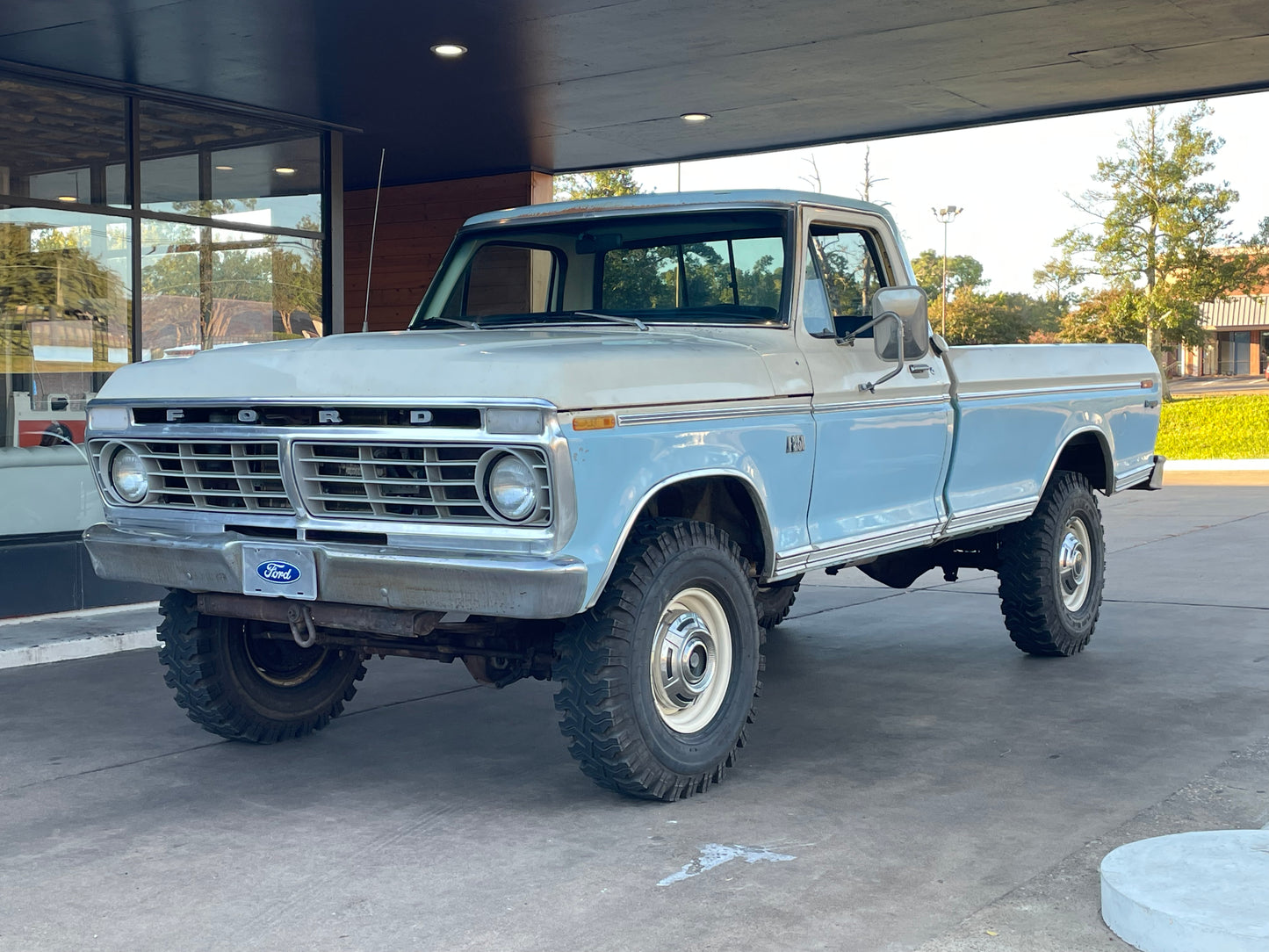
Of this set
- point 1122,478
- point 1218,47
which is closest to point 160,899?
point 1122,478

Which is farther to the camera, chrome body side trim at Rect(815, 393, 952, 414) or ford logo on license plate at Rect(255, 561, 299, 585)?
chrome body side trim at Rect(815, 393, 952, 414)

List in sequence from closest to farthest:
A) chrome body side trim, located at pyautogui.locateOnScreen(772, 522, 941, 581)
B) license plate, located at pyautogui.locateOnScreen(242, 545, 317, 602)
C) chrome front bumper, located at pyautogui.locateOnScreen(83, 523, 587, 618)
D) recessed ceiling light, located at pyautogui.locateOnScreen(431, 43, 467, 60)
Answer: chrome front bumper, located at pyautogui.locateOnScreen(83, 523, 587, 618) → license plate, located at pyautogui.locateOnScreen(242, 545, 317, 602) → chrome body side trim, located at pyautogui.locateOnScreen(772, 522, 941, 581) → recessed ceiling light, located at pyautogui.locateOnScreen(431, 43, 467, 60)

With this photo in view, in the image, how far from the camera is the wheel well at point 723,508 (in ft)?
17.5

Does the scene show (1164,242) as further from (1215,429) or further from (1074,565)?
(1074,565)

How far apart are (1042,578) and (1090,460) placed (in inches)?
43.7

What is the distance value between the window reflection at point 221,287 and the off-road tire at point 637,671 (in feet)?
23.2

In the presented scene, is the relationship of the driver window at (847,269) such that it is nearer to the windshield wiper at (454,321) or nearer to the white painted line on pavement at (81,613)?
the windshield wiper at (454,321)

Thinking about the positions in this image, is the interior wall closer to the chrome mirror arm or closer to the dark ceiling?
the dark ceiling

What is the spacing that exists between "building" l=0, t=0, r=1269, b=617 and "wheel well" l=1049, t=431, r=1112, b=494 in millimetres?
3090

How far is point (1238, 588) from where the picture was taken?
10.1 m

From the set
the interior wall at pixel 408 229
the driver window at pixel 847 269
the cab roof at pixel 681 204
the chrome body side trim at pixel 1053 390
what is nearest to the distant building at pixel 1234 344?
the interior wall at pixel 408 229

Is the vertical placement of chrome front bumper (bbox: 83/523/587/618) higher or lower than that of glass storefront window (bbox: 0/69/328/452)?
lower

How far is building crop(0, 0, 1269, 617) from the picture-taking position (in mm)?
9328

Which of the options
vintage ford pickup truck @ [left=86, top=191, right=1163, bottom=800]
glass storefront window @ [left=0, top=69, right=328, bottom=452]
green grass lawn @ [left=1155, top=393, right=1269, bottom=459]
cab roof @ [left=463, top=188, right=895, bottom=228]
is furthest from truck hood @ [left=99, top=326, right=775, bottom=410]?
green grass lawn @ [left=1155, top=393, right=1269, bottom=459]
